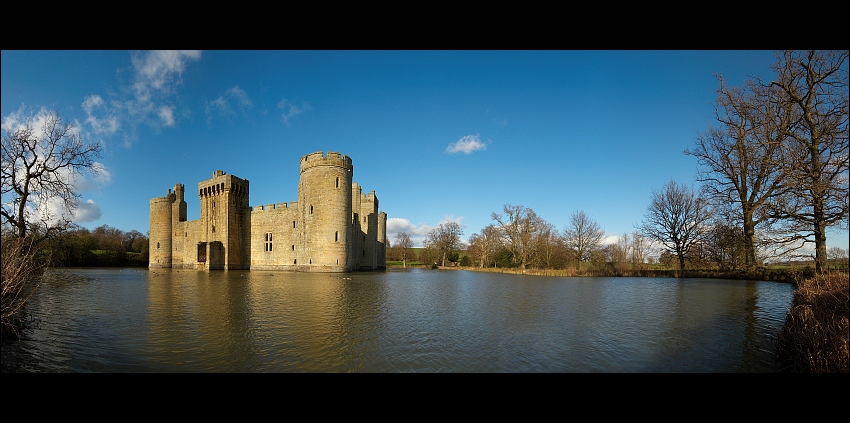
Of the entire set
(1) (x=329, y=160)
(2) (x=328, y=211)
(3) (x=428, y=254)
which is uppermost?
(1) (x=329, y=160)

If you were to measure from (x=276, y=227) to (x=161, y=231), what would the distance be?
16.0m

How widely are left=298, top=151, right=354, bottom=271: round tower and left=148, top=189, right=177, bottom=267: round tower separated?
19.5 metres

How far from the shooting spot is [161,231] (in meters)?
36.1

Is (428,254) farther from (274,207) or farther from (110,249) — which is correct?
(110,249)

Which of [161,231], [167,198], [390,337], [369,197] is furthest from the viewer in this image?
[369,197]

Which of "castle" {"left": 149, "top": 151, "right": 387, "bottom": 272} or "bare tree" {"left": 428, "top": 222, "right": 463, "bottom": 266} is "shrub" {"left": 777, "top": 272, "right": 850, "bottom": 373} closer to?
"castle" {"left": 149, "top": 151, "right": 387, "bottom": 272}

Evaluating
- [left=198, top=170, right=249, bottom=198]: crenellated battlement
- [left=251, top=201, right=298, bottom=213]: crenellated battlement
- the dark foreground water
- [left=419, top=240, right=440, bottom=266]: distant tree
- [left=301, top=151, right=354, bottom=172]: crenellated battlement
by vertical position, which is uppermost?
[left=301, top=151, right=354, bottom=172]: crenellated battlement

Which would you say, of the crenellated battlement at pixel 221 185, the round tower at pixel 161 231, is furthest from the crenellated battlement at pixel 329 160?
the round tower at pixel 161 231

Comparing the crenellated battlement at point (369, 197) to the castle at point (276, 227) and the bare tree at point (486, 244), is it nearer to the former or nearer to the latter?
the castle at point (276, 227)

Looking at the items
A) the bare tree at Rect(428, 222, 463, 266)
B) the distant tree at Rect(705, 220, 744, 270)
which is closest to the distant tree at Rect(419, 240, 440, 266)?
the bare tree at Rect(428, 222, 463, 266)

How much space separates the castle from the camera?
1084 inches

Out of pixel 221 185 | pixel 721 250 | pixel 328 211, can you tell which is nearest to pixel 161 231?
pixel 221 185
